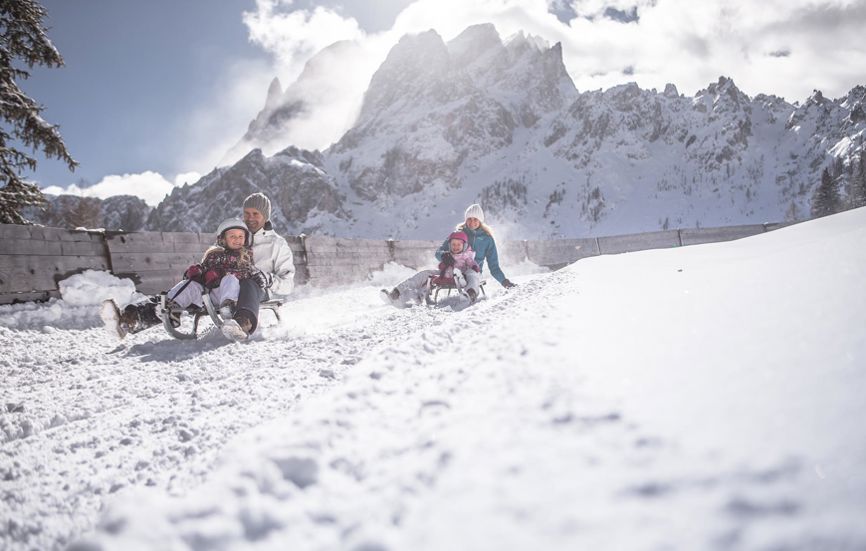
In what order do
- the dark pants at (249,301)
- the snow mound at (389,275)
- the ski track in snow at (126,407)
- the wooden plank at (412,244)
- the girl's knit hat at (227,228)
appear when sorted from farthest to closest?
the wooden plank at (412,244) < the snow mound at (389,275) < the girl's knit hat at (227,228) < the dark pants at (249,301) < the ski track in snow at (126,407)

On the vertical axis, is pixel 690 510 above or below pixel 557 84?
below

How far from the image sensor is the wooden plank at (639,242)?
18.5 meters

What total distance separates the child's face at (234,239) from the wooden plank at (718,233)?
19297 millimetres

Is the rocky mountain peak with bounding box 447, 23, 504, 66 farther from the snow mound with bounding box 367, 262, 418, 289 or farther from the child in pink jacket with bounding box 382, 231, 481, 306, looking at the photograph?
the child in pink jacket with bounding box 382, 231, 481, 306

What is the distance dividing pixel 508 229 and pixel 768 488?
237 feet

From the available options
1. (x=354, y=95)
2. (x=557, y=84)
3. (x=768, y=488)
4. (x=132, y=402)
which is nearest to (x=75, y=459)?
(x=132, y=402)

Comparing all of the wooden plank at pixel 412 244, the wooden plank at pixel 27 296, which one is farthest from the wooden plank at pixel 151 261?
the wooden plank at pixel 412 244

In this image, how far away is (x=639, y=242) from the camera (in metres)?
19.6

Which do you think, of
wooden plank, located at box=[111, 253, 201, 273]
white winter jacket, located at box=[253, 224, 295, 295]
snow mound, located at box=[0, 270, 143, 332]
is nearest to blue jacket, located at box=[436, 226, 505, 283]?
white winter jacket, located at box=[253, 224, 295, 295]

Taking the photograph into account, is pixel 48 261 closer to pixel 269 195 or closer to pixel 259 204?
pixel 259 204

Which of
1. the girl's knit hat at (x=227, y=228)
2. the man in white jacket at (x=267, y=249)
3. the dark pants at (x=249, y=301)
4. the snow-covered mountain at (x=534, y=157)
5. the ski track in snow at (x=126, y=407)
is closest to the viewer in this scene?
the ski track in snow at (x=126, y=407)

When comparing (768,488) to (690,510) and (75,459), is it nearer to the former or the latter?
(690,510)

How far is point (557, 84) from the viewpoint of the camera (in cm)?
12838

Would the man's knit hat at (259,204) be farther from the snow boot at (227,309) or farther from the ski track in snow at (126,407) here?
the ski track in snow at (126,407)
